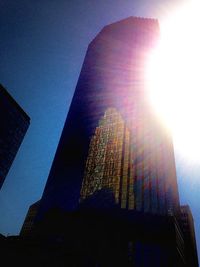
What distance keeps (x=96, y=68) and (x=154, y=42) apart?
1329 inches

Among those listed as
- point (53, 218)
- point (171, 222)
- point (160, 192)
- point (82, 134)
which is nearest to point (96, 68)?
point (82, 134)

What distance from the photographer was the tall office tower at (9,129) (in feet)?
338

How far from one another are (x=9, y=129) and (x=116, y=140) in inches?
1954

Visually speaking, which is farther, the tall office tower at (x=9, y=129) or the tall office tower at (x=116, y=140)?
the tall office tower at (x=9, y=129)

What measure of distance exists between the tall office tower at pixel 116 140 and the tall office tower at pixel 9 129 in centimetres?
2002

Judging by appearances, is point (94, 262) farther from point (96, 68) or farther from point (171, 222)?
point (96, 68)

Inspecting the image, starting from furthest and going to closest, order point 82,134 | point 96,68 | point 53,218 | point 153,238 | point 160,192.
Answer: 1. point 96,68
2. point 82,134
3. point 160,192
4. point 53,218
5. point 153,238

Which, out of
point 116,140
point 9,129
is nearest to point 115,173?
point 116,140

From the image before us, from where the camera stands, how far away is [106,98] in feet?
392

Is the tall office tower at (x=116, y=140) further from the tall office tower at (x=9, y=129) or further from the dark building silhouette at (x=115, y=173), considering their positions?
the tall office tower at (x=9, y=129)

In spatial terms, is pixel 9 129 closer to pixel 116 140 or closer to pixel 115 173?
pixel 116 140

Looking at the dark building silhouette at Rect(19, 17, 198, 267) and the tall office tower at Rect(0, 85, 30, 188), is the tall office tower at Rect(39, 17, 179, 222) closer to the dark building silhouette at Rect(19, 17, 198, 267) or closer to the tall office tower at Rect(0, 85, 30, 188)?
the dark building silhouette at Rect(19, 17, 198, 267)

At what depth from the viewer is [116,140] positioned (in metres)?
101

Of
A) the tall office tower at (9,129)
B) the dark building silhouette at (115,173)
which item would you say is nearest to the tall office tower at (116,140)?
the dark building silhouette at (115,173)
